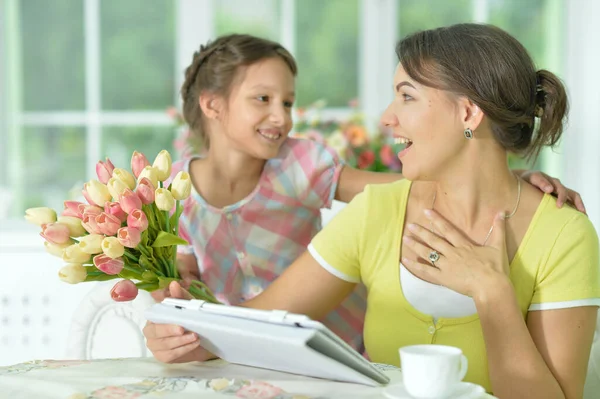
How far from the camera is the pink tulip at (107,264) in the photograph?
130cm

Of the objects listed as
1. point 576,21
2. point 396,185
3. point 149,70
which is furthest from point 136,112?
point 396,185

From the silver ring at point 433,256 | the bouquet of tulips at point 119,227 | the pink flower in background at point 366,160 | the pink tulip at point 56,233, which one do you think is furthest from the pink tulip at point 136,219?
the pink flower in background at point 366,160

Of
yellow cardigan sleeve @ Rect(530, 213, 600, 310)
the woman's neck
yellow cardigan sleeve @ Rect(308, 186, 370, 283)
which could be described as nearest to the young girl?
yellow cardigan sleeve @ Rect(308, 186, 370, 283)

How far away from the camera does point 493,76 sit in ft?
5.22

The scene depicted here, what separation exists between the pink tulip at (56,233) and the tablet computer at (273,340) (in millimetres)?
183

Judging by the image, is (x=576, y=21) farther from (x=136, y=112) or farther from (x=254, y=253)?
(x=254, y=253)

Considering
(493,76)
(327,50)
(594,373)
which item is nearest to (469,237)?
(493,76)

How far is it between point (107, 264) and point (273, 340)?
0.34 metres

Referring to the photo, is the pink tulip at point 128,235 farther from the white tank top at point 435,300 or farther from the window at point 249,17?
the window at point 249,17

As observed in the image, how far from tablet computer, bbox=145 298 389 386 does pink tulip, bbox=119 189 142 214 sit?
5.8 inches

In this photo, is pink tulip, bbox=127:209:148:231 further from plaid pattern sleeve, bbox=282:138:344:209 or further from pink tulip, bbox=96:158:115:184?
plaid pattern sleeve, bbox=282:138:344:209

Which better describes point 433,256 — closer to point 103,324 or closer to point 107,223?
point 107,223

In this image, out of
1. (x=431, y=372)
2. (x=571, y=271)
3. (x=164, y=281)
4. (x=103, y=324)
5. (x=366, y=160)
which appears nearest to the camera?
(x=431, y=372)

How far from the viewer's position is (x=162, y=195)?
4.37 ft
